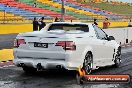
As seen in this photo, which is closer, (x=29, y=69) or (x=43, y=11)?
(x=29, y=69)

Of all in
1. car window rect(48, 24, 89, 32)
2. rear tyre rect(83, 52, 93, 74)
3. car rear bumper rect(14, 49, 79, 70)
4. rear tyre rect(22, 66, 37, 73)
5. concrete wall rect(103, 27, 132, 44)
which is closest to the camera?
car rear bumper rect(14, 49, 79, 70)

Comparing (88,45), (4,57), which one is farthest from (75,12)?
(88,45)

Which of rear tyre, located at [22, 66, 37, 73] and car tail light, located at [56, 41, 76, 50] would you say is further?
rear tyre, located at [22, 66, 37, 73]

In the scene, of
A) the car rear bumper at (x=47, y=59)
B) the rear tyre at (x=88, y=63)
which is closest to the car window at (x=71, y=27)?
the rear tyre at (x=88, y=63)

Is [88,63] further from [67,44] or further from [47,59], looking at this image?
[47,59]

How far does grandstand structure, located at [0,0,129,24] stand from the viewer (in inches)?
1798

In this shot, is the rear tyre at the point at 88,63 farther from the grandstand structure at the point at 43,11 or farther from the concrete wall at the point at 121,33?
the grandstand structure at the point at 43,11

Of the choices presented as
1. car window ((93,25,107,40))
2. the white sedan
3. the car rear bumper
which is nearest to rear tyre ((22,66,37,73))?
the white sedan

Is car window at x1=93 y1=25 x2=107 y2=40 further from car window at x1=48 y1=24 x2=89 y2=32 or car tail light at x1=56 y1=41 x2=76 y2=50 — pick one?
car tail light at x1=56 y1=41 x2=76 y2=50

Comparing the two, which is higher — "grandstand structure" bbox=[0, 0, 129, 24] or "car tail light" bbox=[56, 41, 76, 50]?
"car tail light" bbox=[56, 41, 76, 50]

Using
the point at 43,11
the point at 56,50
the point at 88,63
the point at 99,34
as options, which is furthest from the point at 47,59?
the point at 43,11

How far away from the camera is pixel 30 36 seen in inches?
426

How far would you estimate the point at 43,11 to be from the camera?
185 feet

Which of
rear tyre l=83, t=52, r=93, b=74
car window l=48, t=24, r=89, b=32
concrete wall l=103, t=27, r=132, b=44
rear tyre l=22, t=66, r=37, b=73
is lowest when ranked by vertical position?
concrete wall l=103, t=27, r=132, b=44
